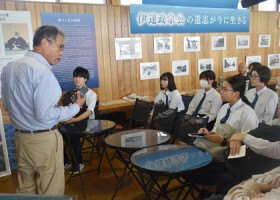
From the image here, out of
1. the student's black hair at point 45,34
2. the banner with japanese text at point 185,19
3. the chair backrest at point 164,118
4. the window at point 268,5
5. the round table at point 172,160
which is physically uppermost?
the window at point 268,5

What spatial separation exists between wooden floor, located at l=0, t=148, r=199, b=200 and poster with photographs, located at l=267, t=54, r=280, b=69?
507 centimetres

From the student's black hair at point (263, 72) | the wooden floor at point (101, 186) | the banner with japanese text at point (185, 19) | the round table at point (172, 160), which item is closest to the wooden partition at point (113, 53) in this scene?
the banner with japanese text at point (185, 19)

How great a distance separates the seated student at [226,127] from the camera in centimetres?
215

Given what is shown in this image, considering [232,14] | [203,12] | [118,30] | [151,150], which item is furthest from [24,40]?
[232,14]

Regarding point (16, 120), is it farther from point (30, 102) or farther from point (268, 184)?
point (268, 184)

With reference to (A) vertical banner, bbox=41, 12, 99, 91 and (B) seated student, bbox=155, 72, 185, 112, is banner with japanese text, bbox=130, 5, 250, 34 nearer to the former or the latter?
(A) vertical banner, bbox=41, 12, 99, 91

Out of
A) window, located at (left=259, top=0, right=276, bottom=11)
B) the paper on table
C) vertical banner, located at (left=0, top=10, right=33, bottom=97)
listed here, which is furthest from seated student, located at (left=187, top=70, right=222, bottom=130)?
window, located at (left=259, top=0, right=276, bottom=11)

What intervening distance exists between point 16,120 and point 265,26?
A: 20.8ft

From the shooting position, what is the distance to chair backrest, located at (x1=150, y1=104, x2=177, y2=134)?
2.94 meters

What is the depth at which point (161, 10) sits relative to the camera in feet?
15.6

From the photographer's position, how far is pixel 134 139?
2.61 meters

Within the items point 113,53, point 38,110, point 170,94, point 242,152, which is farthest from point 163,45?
point 38,110

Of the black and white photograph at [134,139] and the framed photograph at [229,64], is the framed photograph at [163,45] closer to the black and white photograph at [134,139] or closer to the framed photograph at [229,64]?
the framed photograph at [229,64]

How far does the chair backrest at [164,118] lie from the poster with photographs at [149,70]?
5.93 feet
